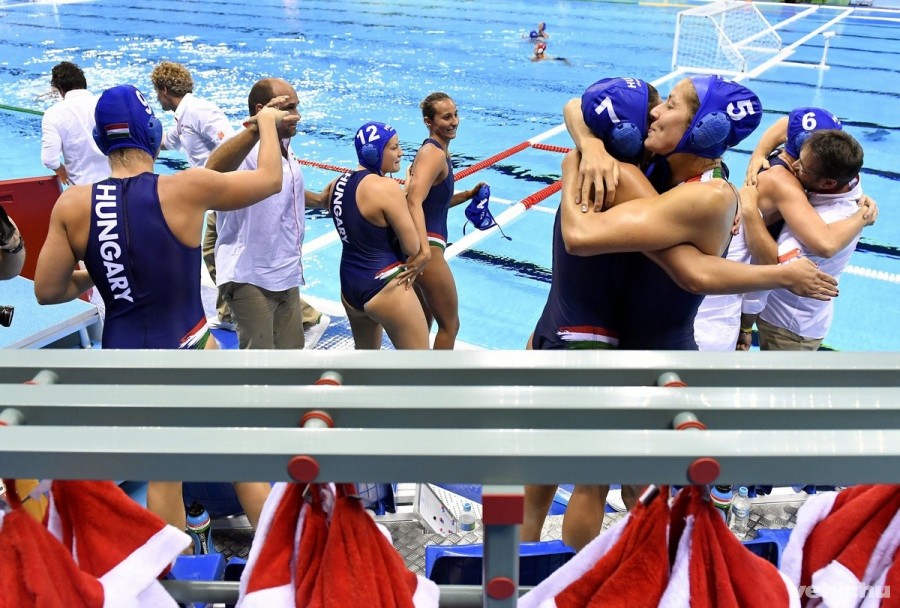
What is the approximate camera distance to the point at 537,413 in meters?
0.85

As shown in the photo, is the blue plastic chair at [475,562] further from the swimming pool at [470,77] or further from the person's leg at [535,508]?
the swimming pool at [470,77]

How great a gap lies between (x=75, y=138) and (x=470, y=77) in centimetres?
834

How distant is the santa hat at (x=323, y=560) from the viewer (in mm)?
884

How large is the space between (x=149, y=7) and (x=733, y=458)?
→ 20.1m

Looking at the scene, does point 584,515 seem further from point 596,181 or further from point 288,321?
point 288,321

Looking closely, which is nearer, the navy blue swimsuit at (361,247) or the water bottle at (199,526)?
the water bottle at (199,526)

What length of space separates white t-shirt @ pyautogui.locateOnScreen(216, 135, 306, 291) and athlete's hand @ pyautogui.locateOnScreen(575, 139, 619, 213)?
1.81 metres

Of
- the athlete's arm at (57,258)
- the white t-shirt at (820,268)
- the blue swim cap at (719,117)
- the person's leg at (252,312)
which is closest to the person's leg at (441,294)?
the person's leg at (252,312)

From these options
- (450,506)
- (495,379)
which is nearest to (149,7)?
(450,506)

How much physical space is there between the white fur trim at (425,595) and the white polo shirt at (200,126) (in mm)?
3310

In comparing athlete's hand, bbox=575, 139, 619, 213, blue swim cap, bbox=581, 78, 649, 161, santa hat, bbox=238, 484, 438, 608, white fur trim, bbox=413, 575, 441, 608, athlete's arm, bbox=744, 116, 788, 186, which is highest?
blue swim cap, bbox=581, 78, 649, 161

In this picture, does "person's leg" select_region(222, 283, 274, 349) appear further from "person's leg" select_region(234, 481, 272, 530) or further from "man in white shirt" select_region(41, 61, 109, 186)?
"man in white shirt" select_region(41, 61, 109, 186)

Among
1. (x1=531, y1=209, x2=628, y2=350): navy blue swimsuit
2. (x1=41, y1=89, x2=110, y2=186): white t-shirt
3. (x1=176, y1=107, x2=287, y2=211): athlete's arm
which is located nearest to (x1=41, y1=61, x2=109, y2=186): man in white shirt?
(x1=41, y1=89, x2=110, y2=186): white t-shirt

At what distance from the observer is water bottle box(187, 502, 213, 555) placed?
2354 millimetres
